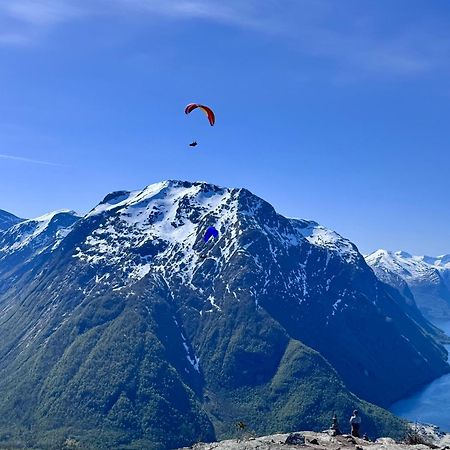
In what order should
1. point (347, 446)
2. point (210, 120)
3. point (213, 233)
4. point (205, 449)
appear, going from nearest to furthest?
point (347, 446) < point (205, 449) < point (210, 120) < point (213, 233)

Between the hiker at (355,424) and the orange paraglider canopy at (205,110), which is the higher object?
the orange paraglider canopy at (205,110)

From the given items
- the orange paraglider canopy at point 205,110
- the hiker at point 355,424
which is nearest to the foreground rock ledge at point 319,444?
the hiker at point 355,424

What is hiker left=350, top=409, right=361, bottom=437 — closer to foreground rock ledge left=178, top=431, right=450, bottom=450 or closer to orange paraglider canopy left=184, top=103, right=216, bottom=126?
foreground rock ledge left=178, top=431, right=450, bottom=450

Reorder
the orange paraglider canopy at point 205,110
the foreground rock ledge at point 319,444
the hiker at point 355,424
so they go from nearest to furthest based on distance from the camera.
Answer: the foreground rock ledge at point 319,444 < the hiker at point 355,424 < the orange paraglider canopy at point 205,110

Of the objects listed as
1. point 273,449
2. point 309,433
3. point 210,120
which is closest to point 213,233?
point 210,120

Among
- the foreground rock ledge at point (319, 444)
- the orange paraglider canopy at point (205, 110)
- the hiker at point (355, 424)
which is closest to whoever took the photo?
the foreground rock ledge at point (319, 444)

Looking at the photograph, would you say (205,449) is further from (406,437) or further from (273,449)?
(406,437)

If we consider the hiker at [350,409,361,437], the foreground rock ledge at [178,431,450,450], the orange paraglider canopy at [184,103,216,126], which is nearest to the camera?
the foreground rock ledge at [178,431,450,450]

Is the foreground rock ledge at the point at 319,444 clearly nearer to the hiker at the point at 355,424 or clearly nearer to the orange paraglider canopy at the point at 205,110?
the hiker at the point at 355,424

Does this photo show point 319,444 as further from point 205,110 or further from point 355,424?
point 205,110

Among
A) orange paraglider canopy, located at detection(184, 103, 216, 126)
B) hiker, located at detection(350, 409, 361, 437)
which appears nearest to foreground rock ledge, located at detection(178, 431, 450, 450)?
hiker, located at detection(350, 409, 361, 437)

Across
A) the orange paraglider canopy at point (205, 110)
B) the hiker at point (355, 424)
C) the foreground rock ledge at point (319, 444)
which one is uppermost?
the orange paraglider canopy at point (205, 110)
